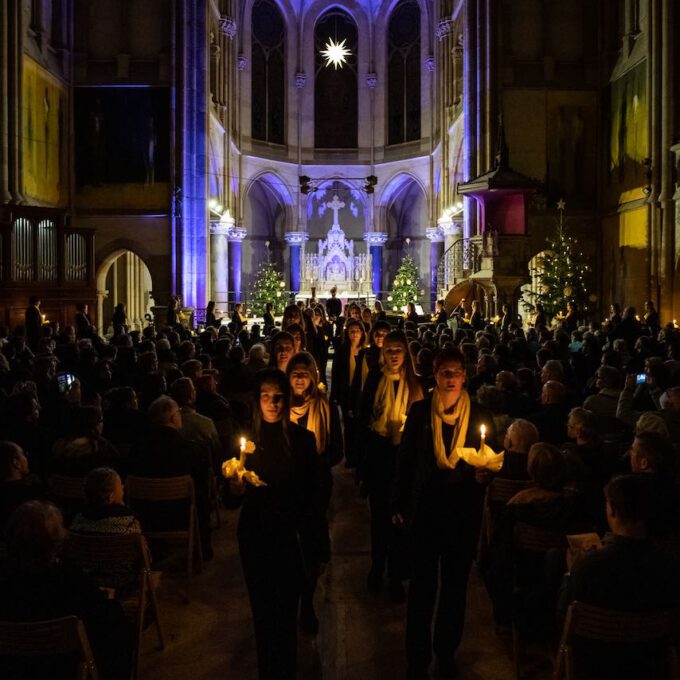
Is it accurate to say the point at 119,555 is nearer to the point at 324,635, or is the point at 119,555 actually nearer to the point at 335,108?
the point at 324,635

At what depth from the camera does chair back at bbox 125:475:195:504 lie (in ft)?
18.2

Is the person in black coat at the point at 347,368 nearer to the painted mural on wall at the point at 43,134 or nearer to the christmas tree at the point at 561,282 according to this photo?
the christmas tree at the point at 561,282

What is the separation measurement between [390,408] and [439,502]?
4.57ft

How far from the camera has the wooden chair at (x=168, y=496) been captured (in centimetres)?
556

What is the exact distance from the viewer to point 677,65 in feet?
64.3

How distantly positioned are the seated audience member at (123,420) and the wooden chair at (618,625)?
4269mm

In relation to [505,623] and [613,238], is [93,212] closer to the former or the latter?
[613,238]

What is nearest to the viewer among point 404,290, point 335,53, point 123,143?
point 123,143

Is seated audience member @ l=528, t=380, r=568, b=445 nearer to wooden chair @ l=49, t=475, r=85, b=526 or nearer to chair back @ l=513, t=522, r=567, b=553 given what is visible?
chair back @ l=513, t=522, r=567, b=553

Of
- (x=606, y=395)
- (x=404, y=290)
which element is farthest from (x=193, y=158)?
(x=606, y=395)

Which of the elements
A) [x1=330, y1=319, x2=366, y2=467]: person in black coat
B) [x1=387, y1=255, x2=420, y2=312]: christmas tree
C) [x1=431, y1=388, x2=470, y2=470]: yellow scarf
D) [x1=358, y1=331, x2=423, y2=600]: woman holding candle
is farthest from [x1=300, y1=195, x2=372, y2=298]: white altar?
[x1=431, y1=388, x2=470, y2=470]: yellow scarf

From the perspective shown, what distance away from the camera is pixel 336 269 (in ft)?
126

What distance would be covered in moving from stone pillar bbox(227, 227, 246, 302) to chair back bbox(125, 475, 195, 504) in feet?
106

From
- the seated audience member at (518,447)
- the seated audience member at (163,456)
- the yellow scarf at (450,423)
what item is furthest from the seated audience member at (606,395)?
the seated audience member at (163,456)
